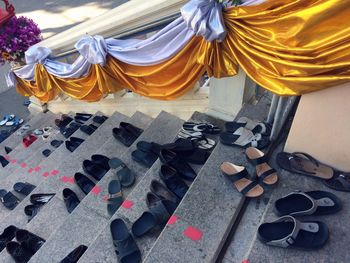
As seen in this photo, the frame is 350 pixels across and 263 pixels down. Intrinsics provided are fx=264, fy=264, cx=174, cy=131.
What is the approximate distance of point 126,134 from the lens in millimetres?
2816

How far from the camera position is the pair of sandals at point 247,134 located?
202 centimetres

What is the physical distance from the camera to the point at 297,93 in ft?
5.14

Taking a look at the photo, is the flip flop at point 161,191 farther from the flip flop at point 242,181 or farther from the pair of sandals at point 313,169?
the pair of sandals at point 313,169

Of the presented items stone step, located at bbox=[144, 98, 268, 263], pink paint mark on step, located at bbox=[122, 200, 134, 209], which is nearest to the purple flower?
pink paint mark on step, located at bbox=[122, 200, 134, 209]

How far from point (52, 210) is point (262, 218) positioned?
1.85 metres

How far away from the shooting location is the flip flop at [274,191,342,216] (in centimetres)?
157

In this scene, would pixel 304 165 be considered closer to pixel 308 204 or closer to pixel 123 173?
pixel 308 204

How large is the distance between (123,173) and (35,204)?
3.46 ft

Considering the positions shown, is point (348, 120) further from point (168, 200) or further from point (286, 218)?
point (168, 200)

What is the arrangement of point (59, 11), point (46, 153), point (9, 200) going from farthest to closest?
point (59, 11), point (46, 153), point (9, 200)

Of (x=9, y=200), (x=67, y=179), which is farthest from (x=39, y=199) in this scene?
(x=9, y=200)

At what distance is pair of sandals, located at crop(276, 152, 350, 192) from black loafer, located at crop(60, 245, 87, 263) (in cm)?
152

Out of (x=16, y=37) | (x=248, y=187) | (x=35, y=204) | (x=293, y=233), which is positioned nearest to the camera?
(x=293, y=233)

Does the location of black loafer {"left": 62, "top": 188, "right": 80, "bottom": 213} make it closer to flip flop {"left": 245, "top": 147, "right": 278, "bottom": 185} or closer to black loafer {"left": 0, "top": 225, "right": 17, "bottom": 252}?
black loafer {"left": 0, "top": 225, "right": 17, "bottom": 252}
